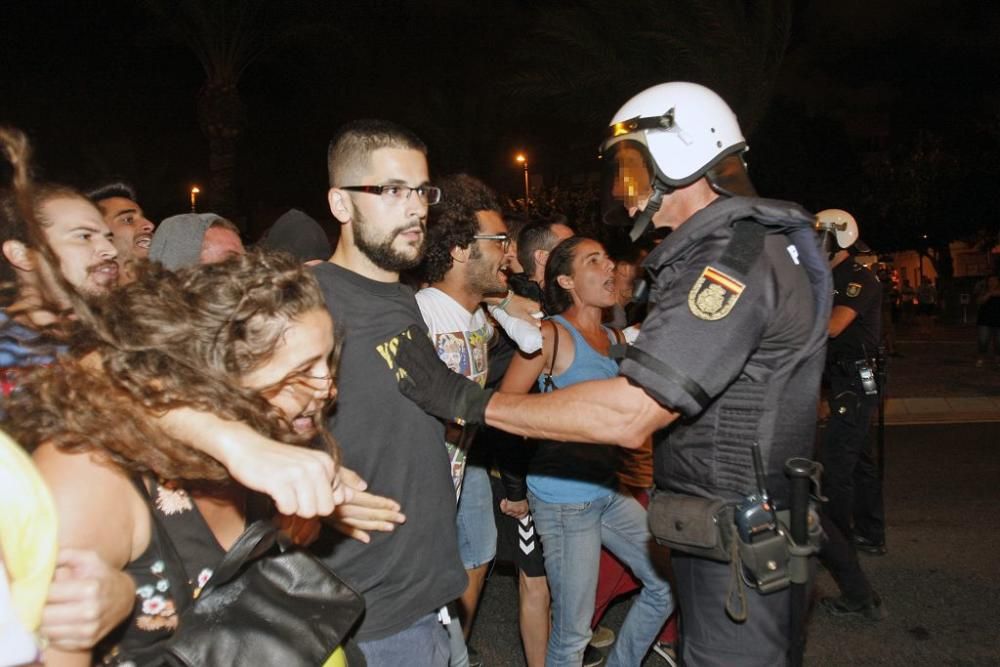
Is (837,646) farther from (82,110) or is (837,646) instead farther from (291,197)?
(291,197)

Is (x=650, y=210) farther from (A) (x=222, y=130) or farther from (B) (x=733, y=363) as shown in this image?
(A) (x=222, y=130)

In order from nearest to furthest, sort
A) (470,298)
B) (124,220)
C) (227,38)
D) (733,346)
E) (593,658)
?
(733,346)
(470,298)
(593,658)
(124,220)
(227,38)

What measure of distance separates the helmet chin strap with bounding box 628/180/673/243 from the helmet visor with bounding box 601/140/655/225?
0.03 meters

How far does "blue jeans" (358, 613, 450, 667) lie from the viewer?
2.40 metres

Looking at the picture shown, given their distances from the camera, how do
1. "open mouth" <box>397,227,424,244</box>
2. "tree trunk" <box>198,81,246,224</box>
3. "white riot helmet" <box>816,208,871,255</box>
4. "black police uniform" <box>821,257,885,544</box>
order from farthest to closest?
1. "tree trunk" <box>198,81,246,224</box>
2. "white riot helmet" <box>816,208,871,255</box>
3. "black police uniform" <box>821,257,885,544</box>
4. "open mouth" <box>397,227,424,244</box>

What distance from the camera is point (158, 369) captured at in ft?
5.15

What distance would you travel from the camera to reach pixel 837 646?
4.29 metres

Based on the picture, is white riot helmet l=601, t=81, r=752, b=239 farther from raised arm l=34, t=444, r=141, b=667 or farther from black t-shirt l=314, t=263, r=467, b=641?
raised arm l=34, t=444, r=141, b=667

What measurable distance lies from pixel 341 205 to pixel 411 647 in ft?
4.77

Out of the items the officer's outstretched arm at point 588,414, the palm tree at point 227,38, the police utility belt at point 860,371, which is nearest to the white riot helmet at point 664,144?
the officer's outstretched arm at point 588,414

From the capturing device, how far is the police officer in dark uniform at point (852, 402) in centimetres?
521

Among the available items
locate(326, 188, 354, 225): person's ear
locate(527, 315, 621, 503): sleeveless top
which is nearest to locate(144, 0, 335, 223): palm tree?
locate(527, 315, 621, 503): sleeveless top

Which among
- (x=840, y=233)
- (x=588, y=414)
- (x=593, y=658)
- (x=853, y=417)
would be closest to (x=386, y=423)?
(x=588, y=414)

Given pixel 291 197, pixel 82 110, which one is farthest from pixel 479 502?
pixel 291 197
